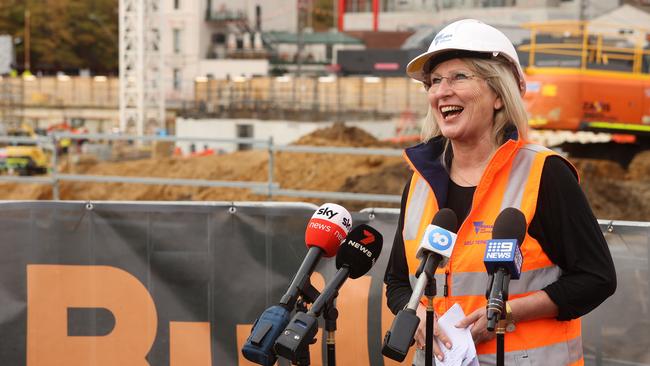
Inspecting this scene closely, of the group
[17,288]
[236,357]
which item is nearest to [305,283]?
[236,357]

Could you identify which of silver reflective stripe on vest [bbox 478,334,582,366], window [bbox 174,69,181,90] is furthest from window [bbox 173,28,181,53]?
silver reflective stripe on vest [bbox 478,334,582,366]

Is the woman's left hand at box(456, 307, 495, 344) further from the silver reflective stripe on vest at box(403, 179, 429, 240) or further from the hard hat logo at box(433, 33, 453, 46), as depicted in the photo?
the hard hat logo at box(433, 33, 453, 46)

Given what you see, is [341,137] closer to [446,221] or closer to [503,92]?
[503,92]

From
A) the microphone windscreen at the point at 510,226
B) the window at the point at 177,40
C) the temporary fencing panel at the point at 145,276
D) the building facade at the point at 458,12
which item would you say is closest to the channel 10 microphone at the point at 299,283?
the microphone windscreen at the point at 510,226

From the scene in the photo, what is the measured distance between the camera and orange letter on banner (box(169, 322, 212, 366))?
6.07m

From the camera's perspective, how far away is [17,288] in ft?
20.6

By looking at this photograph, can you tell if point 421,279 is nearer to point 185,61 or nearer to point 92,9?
point 185,61

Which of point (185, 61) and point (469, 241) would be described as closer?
point (469, 241)

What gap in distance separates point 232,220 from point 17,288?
4.28 feet

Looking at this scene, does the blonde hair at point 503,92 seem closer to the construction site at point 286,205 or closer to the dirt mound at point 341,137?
the construction site at point 286,205

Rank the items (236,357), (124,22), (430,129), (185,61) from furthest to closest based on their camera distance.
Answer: (185,61)
(124,22)
(236,357)
(430,129)

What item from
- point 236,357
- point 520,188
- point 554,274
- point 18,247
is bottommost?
point 236,357

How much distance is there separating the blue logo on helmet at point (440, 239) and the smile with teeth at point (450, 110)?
2.09 feet

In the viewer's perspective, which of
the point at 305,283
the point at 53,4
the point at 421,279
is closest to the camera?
the point at 421,279
